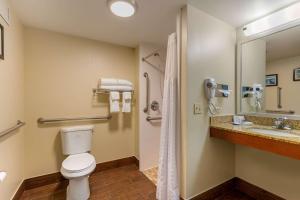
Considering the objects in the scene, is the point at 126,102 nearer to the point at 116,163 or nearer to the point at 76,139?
the point at 76,139

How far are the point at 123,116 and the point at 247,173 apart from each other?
6.44ft

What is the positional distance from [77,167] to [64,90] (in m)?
1.12

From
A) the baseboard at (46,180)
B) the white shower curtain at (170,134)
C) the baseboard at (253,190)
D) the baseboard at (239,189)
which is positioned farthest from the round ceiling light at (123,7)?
the baseboard at (253,190)

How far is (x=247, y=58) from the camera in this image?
1.97 meters

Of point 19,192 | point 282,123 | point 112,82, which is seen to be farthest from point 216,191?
point 19,192

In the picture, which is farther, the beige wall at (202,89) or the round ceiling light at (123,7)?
the beige wall at (202,89)

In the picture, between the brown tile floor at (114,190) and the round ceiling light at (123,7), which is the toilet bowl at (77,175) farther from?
the round ceiling light at (123,7)

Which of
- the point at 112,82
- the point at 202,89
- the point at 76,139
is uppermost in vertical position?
the point at 112,82

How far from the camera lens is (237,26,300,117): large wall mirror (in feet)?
5.23

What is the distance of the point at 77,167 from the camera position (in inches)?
64.7

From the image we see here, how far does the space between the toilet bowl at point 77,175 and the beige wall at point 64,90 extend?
1.94 ft

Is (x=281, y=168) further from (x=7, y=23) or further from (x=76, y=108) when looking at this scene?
(x=7, y=23)

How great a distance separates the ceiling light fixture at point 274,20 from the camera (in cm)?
152

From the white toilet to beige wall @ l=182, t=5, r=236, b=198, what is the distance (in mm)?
1149
